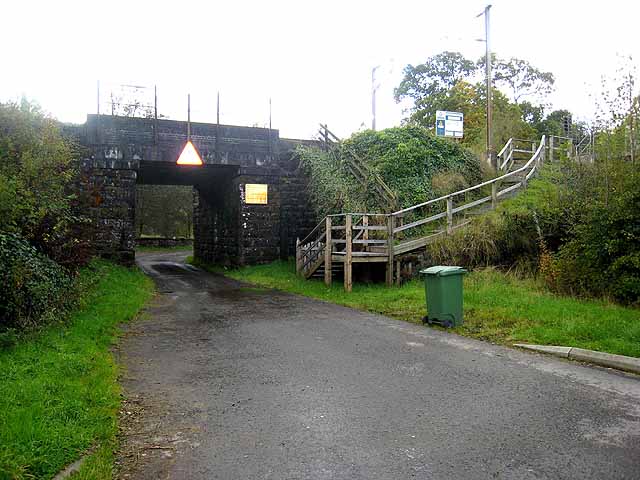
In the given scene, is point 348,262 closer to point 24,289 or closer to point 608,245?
point 608,245

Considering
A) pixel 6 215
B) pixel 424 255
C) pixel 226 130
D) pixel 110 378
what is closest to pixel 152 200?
pixel 226 130

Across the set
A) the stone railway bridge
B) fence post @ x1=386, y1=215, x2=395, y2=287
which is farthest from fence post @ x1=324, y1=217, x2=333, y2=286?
the stone railway bridge

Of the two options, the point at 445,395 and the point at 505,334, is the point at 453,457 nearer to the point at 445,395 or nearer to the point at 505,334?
the point at 445,395

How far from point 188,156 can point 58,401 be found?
52.4 ft

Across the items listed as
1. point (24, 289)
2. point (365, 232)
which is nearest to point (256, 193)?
point (365, 232)

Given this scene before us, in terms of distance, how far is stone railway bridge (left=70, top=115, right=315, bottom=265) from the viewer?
1945 cm

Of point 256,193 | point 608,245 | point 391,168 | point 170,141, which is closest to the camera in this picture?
point 608,245

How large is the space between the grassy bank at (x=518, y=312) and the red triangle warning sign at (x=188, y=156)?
28.0 feet

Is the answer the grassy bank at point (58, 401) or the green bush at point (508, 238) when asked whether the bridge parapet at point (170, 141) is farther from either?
the grassy bank at point (58, 401)

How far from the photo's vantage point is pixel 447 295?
927 cm

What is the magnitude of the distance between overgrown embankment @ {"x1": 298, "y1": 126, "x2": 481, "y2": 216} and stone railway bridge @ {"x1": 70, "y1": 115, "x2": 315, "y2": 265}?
1.31 meters

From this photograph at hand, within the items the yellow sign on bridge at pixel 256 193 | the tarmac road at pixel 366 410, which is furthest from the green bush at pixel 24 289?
the yellow sign on bridge at pixel 256 193

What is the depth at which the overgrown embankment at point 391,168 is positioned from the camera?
1906cm

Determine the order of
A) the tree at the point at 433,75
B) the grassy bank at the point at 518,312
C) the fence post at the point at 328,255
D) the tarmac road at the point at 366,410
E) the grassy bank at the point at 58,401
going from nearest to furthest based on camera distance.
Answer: the grassy bank at the point at 58,401 < the tarmac road at the point at 366,410 < the grassy bank at the point at 518,312 < the fence post at the point at 328,255 < the tree at the point at 433,75
